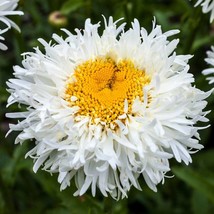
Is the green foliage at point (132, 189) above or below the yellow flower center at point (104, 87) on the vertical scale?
below

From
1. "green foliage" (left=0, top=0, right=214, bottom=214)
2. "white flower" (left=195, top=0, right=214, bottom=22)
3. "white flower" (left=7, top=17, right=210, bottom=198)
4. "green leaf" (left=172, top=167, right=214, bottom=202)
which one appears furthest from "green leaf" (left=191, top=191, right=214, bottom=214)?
"white flower" (left=7, top=17, right=210, bottom=198)

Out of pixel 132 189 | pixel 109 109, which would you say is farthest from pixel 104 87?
pixel 132 189

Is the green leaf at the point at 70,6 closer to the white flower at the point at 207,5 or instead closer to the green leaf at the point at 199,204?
the white flower at the point at 207,5

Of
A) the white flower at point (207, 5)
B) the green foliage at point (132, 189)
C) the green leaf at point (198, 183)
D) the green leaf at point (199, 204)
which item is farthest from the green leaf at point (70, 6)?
the green leaf at point (199, 204)

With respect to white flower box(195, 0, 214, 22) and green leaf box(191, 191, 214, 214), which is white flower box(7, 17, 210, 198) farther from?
green leaf box(191, 191, 214, 214)

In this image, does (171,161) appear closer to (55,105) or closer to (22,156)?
(22,156)

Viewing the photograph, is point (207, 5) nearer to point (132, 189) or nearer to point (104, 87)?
point (104, 87)

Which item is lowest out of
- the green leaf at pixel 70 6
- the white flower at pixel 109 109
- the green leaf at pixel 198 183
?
the green leaf at pixel 198 183

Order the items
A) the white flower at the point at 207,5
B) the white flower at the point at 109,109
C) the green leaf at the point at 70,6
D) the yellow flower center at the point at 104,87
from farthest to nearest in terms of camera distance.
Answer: the green leaf at the point at 70,6 < the white flower at the point at 207,5 < the yellow flower center at the point at 104,87 < the white flower at the point at 109,109
